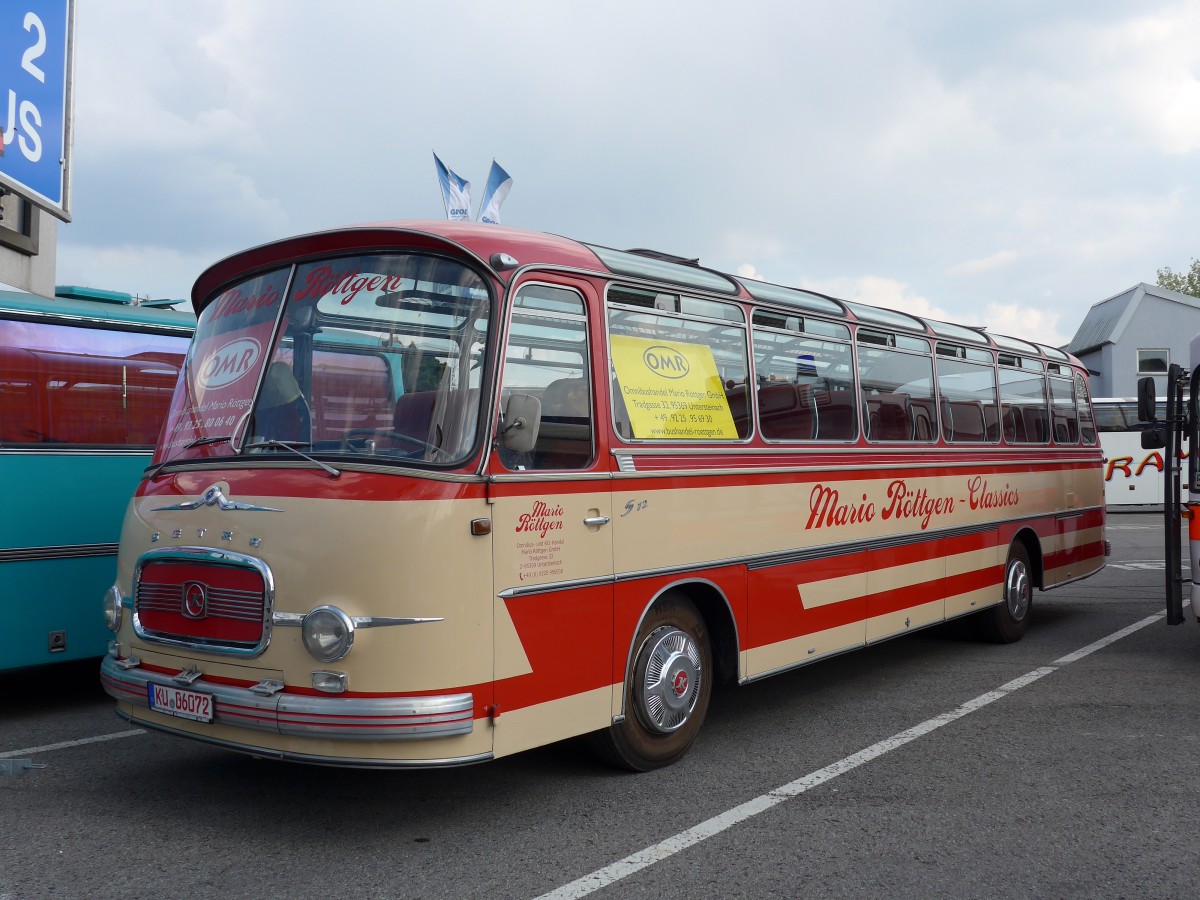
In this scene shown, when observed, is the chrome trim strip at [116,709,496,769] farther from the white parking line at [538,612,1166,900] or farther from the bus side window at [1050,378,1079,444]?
the bus side window at [1050,378,1079,444]

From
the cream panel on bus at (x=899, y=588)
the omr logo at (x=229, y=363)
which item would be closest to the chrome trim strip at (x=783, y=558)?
the cream panel on bus at (x=899, y=588)

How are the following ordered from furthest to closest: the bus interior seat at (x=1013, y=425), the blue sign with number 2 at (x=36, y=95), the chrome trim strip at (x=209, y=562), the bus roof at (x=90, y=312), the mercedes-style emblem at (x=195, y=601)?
the blue sign with number 2 at (x=36, y=95)
the bus interior seat at (x=1013, y=425)
the bus roof at (x=90, y=312)
the mercedes-style emblem at (x=195, y=601)
the chrome trim strip at (x=209, y=562)

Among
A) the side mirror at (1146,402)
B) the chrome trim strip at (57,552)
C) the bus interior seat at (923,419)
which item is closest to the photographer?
the chrome trim strip at (57,552)

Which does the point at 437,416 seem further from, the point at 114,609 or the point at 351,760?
the point at 114,609

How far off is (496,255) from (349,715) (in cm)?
214

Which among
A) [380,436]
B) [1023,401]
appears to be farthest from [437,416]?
[1023,401]

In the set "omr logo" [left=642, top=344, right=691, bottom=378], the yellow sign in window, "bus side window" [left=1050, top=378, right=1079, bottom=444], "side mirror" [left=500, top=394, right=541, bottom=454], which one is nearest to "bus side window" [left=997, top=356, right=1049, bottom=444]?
"bus side window" [left=1050, top=378, right=1079, bottom=444]

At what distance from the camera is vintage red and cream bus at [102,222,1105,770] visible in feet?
15.2

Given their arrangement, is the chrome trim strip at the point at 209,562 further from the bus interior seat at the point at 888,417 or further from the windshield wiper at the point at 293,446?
the bus interior seat at the point at 888,417

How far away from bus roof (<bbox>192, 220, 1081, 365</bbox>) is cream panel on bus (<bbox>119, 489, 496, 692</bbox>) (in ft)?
3.99

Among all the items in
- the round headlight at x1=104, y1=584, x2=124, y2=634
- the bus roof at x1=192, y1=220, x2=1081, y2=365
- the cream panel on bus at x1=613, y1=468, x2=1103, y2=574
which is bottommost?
the round headlight at x1=104, y1=584, x2=124, y2=634

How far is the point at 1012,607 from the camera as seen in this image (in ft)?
33.1

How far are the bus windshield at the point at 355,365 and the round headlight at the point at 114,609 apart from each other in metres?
0.73

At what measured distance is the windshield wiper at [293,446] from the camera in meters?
4.78
